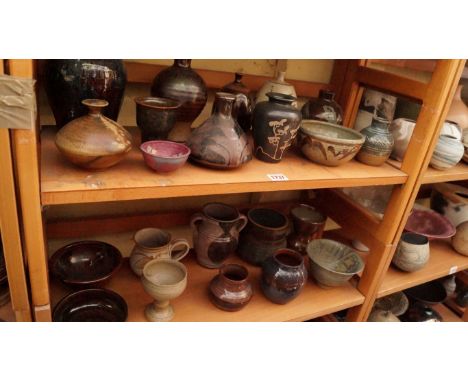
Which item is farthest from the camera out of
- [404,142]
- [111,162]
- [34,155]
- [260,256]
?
[260,256]

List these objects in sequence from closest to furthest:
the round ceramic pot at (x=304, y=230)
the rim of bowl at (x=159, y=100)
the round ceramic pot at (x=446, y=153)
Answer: the rim of bowl at (x=159, y=100), the round ceramic pot at (x=446, y=153), the round ceramic pot at (x=304, y=230)

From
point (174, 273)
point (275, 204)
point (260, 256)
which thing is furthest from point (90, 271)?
point (275, 204)

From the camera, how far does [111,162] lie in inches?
30.6

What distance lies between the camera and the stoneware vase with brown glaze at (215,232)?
116 cm

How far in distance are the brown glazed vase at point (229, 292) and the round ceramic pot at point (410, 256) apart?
0.67m

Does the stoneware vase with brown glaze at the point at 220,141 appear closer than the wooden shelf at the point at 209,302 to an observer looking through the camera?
Yes

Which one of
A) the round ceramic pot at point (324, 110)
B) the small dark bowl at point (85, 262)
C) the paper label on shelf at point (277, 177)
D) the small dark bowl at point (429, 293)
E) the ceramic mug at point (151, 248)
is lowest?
the small dark bowl at point (429, 293)

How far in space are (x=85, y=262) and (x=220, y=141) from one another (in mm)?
611

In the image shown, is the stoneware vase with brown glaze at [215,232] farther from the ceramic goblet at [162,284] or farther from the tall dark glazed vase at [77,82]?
the tall dark glazed vase at [77,82]

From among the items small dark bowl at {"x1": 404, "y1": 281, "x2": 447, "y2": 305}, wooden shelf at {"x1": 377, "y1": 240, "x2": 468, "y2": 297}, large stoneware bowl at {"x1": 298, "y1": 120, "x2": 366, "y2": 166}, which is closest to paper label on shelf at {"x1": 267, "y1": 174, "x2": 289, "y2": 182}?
large stoneware bowl at {"x1": 298, "y1": 120, "x2": 366, "y2": 166}

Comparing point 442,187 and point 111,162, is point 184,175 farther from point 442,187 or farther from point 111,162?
point 442,187

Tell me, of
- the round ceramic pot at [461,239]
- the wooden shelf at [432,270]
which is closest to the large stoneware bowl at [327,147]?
the wooden shelf at [432,270]

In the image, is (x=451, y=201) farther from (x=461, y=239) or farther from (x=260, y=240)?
(x=260, y=240)

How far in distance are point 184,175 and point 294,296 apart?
0.56m
